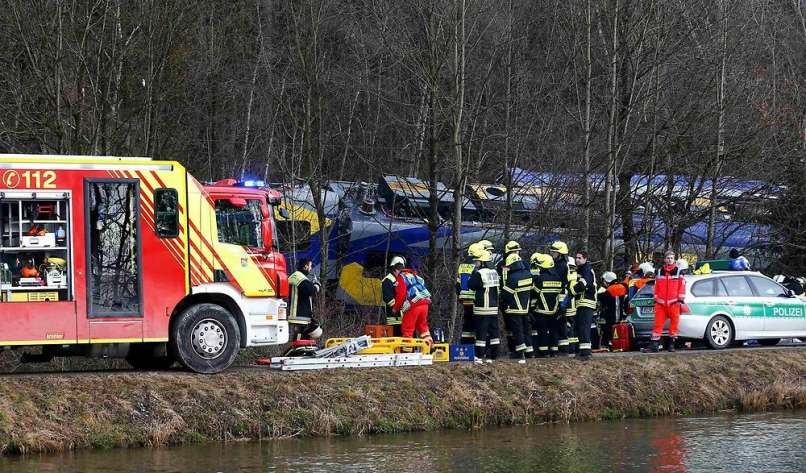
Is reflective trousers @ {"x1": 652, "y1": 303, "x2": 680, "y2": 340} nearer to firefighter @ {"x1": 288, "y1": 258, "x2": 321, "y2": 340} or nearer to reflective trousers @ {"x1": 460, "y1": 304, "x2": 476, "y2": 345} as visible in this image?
reflective trousers @ {"x1": 460, "y1": 304, "x2": 476, "y2": 345}

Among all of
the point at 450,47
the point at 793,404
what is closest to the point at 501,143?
the point at 450,47

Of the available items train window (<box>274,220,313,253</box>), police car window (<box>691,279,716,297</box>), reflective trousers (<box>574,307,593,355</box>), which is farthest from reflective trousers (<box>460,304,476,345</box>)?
train window (<box>274,220,313,253</box>)

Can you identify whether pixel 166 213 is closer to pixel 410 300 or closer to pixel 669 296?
pixel 410 300

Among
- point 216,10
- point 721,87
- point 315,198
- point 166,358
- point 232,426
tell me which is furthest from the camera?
point 216,10

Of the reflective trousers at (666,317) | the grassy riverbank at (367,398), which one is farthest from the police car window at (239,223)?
the reflective trousers at (666,317)

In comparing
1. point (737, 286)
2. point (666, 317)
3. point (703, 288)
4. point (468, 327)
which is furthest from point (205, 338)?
point (737, 286)

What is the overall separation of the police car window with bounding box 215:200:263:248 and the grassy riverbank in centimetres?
179

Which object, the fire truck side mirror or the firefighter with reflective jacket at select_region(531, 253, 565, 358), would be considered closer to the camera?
the fire truck side mirror

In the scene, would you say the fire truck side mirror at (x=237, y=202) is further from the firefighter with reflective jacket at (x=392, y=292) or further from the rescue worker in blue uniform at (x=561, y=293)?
the rescue worker in blue uniform at (x=561, y=293)

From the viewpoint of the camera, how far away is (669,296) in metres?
19.8

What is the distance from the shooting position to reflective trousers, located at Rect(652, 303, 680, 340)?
1984cm

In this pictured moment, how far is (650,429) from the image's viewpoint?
51.7 ft

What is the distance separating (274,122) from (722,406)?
1613cm

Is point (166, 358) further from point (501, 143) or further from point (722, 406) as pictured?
point (501, 143)
